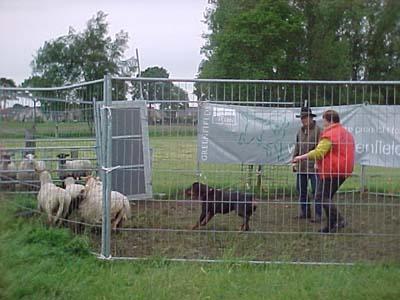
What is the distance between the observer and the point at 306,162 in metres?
8.80

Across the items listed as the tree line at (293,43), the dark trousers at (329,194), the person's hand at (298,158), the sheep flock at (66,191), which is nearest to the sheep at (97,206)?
the sheep flock at (66,191)

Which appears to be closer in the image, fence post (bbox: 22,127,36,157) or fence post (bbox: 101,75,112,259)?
fence post (bbox: 101,75,112,259)

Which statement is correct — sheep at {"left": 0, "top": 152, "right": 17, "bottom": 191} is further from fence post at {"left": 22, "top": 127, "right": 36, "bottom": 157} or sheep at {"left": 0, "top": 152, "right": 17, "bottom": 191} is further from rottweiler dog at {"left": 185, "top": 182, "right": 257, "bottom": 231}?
rottweiler dog at {"left": 185, "top": 182, "right": 257, "bottom": 231}

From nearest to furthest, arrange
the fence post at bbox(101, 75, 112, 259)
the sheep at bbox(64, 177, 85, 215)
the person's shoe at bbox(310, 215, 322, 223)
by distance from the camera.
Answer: the fence post at bbox(101, 75, 112, 259) < the sheep at bbox(64, 177, 85, 215) < the person's shoe at bbox(310, 215, 322, 223)

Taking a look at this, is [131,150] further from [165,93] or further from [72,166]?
[165,93]

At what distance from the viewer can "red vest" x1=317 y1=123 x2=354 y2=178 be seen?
8.23 m

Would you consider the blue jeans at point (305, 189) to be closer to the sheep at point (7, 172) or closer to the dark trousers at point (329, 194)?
the dark trousers at point (329, 194)

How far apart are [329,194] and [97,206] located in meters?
2.95

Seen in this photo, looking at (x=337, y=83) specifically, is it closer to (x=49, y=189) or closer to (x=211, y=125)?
(x=211, y=125)

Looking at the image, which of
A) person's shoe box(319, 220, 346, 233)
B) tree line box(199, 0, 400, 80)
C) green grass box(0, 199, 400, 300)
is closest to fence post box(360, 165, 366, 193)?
person's shoe box(319, 220, 346, 233)

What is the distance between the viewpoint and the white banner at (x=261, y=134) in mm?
7961

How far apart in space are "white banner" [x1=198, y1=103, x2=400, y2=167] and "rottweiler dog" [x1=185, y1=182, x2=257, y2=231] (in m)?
0.56

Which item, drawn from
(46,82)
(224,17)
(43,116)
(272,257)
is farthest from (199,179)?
(46,82)

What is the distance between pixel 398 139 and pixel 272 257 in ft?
6.70
